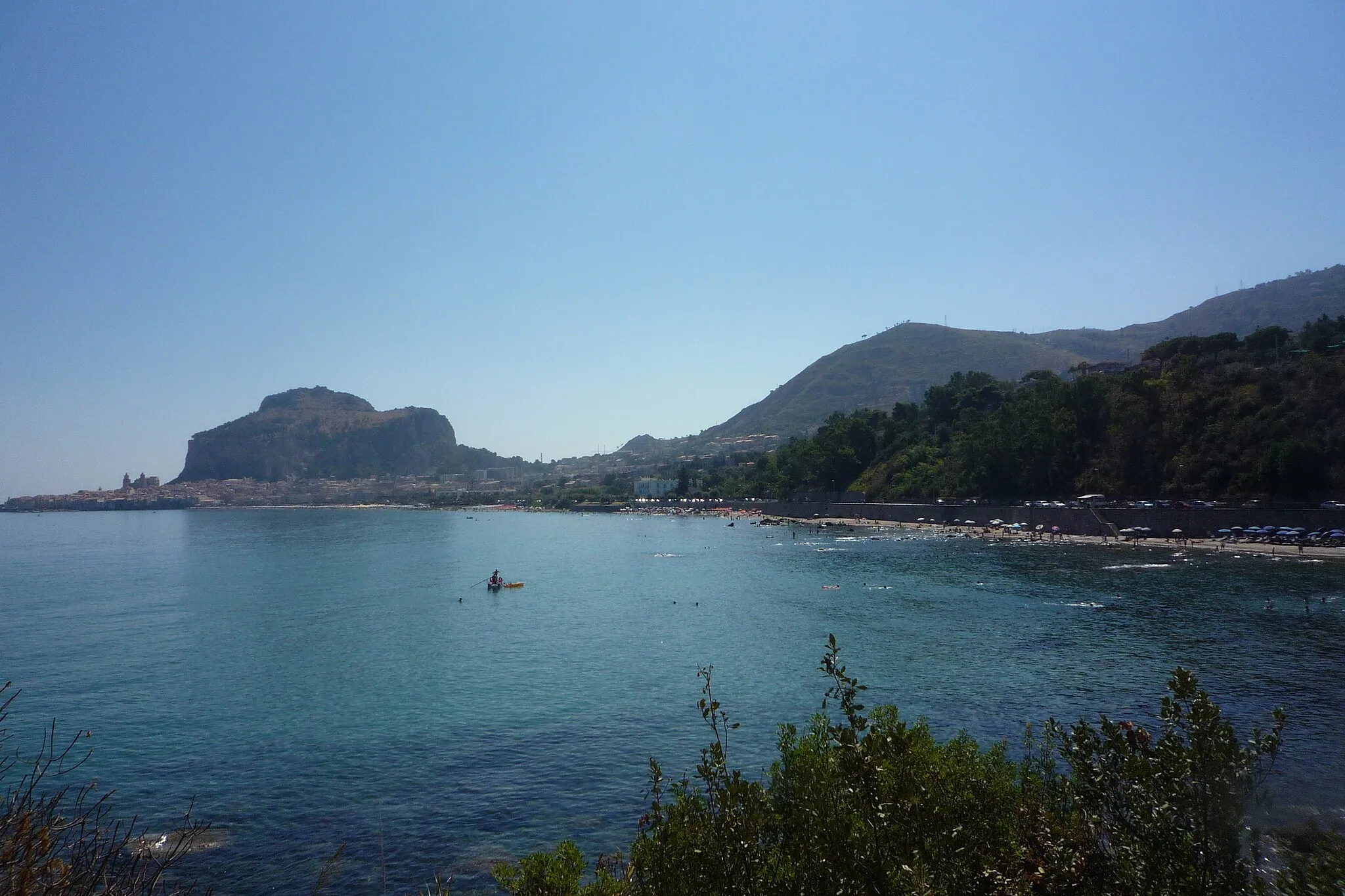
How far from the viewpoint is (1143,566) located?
51.5 metres

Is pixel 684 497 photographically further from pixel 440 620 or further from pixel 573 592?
pixel 440 620

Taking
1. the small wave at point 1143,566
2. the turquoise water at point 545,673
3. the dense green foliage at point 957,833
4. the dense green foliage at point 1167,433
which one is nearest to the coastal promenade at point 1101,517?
the dense green foliage at point 1167,433

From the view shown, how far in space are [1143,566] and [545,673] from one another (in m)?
41.8

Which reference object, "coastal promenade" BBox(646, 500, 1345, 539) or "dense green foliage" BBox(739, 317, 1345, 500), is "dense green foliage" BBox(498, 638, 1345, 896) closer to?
"coastal promenade" BBox(646, 500, 1345, 539)

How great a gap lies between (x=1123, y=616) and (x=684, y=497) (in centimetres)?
13475

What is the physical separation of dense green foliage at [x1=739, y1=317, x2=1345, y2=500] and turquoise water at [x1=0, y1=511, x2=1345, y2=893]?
1128cm

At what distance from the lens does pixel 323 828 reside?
1678 centimetres

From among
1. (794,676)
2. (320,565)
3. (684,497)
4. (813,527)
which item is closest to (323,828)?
(794,676)

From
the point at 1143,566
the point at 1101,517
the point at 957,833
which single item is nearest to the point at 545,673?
the point at 957,833

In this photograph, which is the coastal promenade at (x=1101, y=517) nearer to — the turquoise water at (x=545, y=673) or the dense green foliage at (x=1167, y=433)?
the dense green foliage at (x=1167, y=433)

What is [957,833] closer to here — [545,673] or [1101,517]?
[545,673]

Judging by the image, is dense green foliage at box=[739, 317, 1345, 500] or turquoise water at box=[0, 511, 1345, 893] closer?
turquoise water at box=[0, 511, 1345, 893]

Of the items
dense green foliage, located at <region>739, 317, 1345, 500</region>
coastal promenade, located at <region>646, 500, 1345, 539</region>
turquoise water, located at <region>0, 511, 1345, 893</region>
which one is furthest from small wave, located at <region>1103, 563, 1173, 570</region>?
dense green foliage, located at <region>739, 317, 1345, 500</region>

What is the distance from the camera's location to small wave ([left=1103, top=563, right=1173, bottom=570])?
5041 cm
